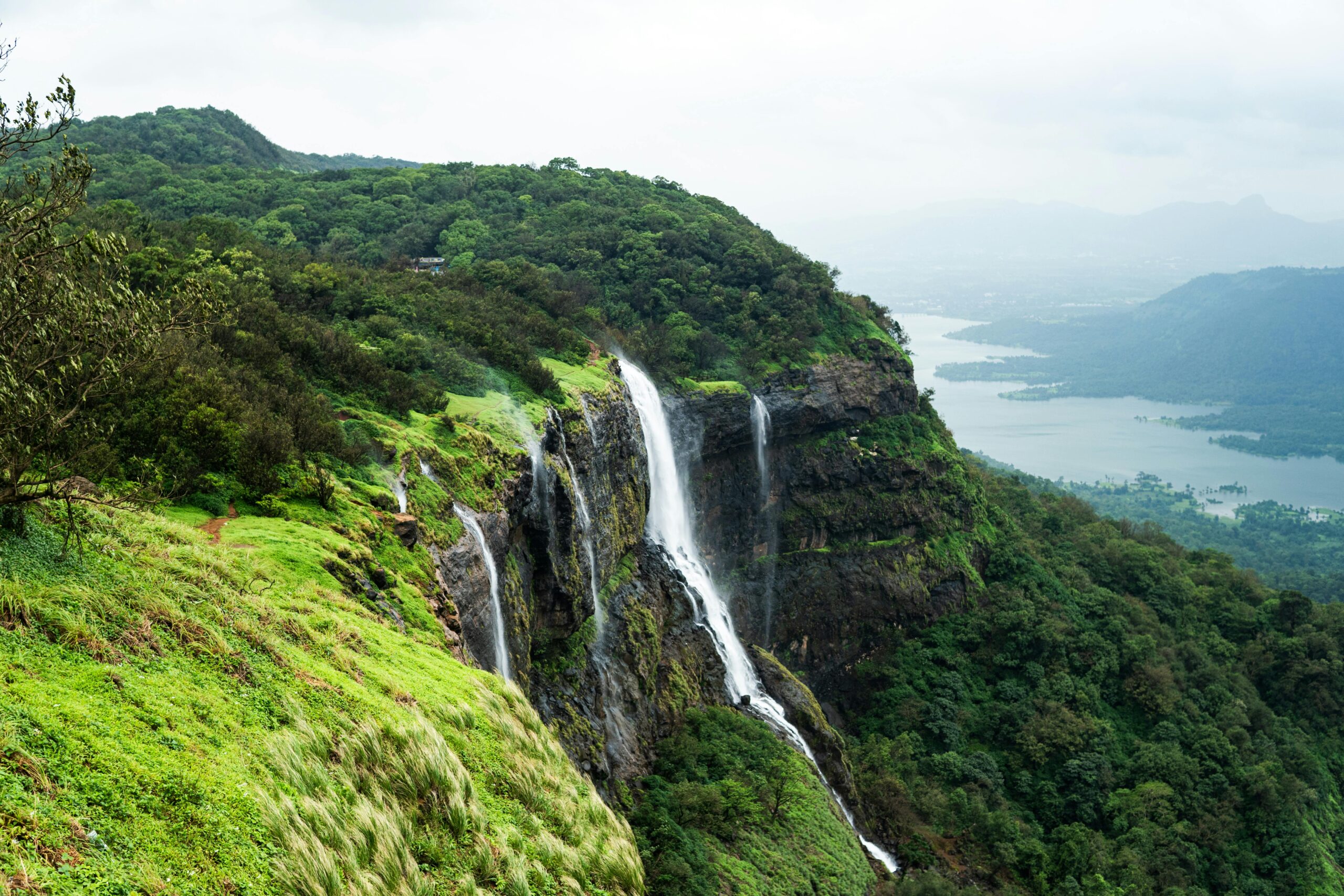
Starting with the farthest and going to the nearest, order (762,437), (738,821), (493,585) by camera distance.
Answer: (762,437), (738,821), (493,585)

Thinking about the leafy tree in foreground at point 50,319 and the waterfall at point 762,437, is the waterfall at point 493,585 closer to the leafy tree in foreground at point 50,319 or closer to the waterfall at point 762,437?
the leafy tree in foreground at point 50,319

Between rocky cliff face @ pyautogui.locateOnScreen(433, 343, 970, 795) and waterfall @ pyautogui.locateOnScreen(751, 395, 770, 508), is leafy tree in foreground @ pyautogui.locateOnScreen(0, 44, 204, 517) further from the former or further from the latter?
waterfall @ pyautogui.locateOnScreen(751, 395, 770, 508)

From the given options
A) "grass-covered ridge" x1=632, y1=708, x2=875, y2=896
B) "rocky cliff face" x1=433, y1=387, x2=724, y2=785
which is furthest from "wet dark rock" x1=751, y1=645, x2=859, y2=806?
"rocky cliff face" x1=433, y1=387, x2=724, y2=785

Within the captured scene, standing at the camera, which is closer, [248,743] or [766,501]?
[248,743]

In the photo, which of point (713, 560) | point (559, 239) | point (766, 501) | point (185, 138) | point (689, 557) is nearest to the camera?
point (689, 557)

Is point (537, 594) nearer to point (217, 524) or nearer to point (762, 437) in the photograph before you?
point (217, 524)

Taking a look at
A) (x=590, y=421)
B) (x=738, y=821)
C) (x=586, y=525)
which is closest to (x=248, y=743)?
(x=738, y=821)

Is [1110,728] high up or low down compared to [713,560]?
down
